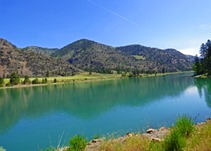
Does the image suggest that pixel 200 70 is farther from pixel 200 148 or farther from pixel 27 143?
pixel 200 148

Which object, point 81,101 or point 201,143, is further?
point 81,101

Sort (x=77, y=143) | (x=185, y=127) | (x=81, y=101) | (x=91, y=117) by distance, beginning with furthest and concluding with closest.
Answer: (x=81, y=101) → (x=91, y=117) → (x=77, y=143) → (x=185, y=127)

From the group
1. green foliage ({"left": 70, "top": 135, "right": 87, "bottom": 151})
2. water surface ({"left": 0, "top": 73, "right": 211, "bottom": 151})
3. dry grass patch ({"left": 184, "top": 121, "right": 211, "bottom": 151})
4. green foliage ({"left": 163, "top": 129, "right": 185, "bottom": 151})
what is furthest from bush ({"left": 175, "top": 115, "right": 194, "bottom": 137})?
green foliage ({"left": 70, "top": 135, "right": 87, "bottom": 151})

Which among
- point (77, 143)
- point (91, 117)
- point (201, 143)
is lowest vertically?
point (91, 117)

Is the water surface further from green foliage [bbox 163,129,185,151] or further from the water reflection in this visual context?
green foliage [bbox 163,129,185,151]

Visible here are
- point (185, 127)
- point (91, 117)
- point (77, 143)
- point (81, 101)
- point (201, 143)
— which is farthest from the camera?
point (81, 101)

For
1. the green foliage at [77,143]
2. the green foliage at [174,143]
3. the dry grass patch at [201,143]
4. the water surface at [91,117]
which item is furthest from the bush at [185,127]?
the green foliage at [77,143]

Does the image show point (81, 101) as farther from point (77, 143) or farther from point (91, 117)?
point (77, 143)

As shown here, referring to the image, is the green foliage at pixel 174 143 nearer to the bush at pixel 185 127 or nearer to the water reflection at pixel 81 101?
the bush at pixel 185 127

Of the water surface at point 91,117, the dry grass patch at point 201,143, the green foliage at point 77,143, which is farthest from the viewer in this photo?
the water surface at point 91,117

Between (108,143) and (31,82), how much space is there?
147906mm

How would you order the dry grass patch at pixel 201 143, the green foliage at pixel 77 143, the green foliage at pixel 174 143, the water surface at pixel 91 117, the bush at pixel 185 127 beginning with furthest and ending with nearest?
the water surface at pixel 91 117
the green foliage at pixel 77 143
the bush at pixel 185 127
the green foliage at pixel 174 143
the dry grass patch at pixel 201 143

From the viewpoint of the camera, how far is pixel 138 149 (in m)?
8.04

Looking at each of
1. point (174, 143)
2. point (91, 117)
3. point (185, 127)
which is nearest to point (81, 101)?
point (91, 117)
